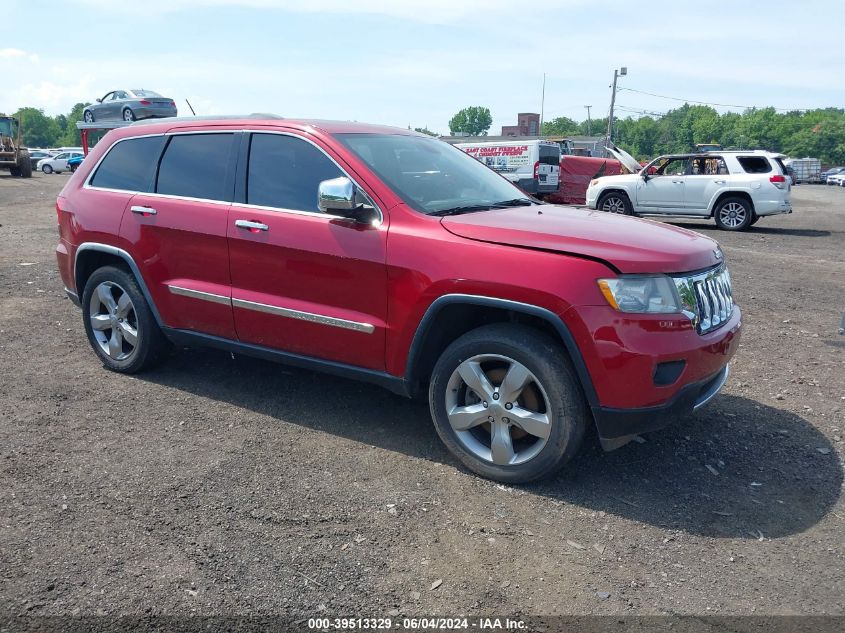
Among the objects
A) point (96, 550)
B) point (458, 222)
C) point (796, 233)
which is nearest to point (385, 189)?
point (458, 222)

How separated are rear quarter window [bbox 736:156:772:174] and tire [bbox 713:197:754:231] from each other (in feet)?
2.19

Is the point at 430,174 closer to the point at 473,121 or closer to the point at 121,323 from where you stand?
the point at 121,323

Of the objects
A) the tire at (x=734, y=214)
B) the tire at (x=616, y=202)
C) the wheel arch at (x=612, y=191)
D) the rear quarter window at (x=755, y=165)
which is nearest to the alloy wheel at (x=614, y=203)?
the tire at (x=616, y=202)

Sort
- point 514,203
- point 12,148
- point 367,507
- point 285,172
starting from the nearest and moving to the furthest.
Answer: point 367,507 < point 285,172 < point 514,203 < point 12,148

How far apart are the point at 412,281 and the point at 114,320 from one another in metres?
2.66

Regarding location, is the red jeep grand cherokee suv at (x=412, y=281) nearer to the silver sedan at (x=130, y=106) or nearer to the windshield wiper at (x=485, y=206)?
the windshield wiper at (x=485, y=206)

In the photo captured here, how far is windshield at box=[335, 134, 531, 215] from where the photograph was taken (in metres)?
4.07

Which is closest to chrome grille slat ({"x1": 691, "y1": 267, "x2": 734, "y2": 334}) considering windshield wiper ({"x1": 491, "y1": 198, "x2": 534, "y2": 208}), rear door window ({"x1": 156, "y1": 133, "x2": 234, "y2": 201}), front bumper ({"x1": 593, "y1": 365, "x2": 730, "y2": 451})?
front bumper ({"x1": 593, "y1": 365, "x2": 730, "y2": 451})

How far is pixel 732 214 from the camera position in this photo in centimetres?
1591

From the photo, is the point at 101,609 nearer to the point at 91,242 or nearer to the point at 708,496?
the point at 708,496

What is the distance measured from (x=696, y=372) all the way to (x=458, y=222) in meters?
1.40

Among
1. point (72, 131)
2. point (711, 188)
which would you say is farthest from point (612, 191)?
point (72, 131)

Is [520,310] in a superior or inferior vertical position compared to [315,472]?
superior

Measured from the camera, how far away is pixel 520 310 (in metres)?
3.41
